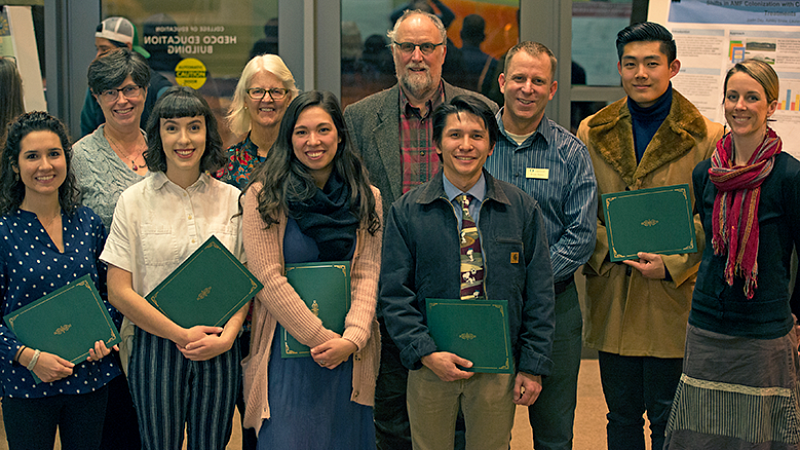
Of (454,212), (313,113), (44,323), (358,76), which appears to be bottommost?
(44,323)

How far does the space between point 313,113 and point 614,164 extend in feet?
4.22

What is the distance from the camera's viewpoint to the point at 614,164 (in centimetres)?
274

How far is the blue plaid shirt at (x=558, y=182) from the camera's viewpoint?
99.3 inches

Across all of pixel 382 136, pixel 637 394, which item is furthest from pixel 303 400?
pixel 637 394

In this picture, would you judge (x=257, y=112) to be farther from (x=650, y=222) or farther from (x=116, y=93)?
(x=650, y=222)

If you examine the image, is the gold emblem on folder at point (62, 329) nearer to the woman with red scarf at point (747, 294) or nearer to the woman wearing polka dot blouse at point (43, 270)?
the woman wearing polka dot blouse at point (43, 270)

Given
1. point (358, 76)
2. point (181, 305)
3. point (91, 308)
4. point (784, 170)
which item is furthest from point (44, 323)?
point (358, 76)

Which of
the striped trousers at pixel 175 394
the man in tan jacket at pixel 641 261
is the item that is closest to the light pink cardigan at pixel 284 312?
the striped trousers at pixel 175 394

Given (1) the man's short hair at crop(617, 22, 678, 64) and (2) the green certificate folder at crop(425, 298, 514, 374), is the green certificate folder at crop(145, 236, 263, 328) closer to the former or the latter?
(2) the green certificate folder at crop(425, 298, 514, 374)

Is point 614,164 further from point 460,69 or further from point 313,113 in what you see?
point 460,69

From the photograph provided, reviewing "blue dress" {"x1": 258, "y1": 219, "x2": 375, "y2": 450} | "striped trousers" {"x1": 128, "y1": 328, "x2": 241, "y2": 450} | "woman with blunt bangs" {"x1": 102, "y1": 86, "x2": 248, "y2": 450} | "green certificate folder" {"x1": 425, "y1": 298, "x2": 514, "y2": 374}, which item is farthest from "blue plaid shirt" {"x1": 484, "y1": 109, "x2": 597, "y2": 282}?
"striped trousers" {"x1": 128, "y1": 328, "x2": 241, "y2": 450}

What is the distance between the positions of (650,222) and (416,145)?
104 cm

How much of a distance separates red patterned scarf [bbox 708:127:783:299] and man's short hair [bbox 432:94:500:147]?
2.84 ft

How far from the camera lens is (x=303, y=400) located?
238 cm
